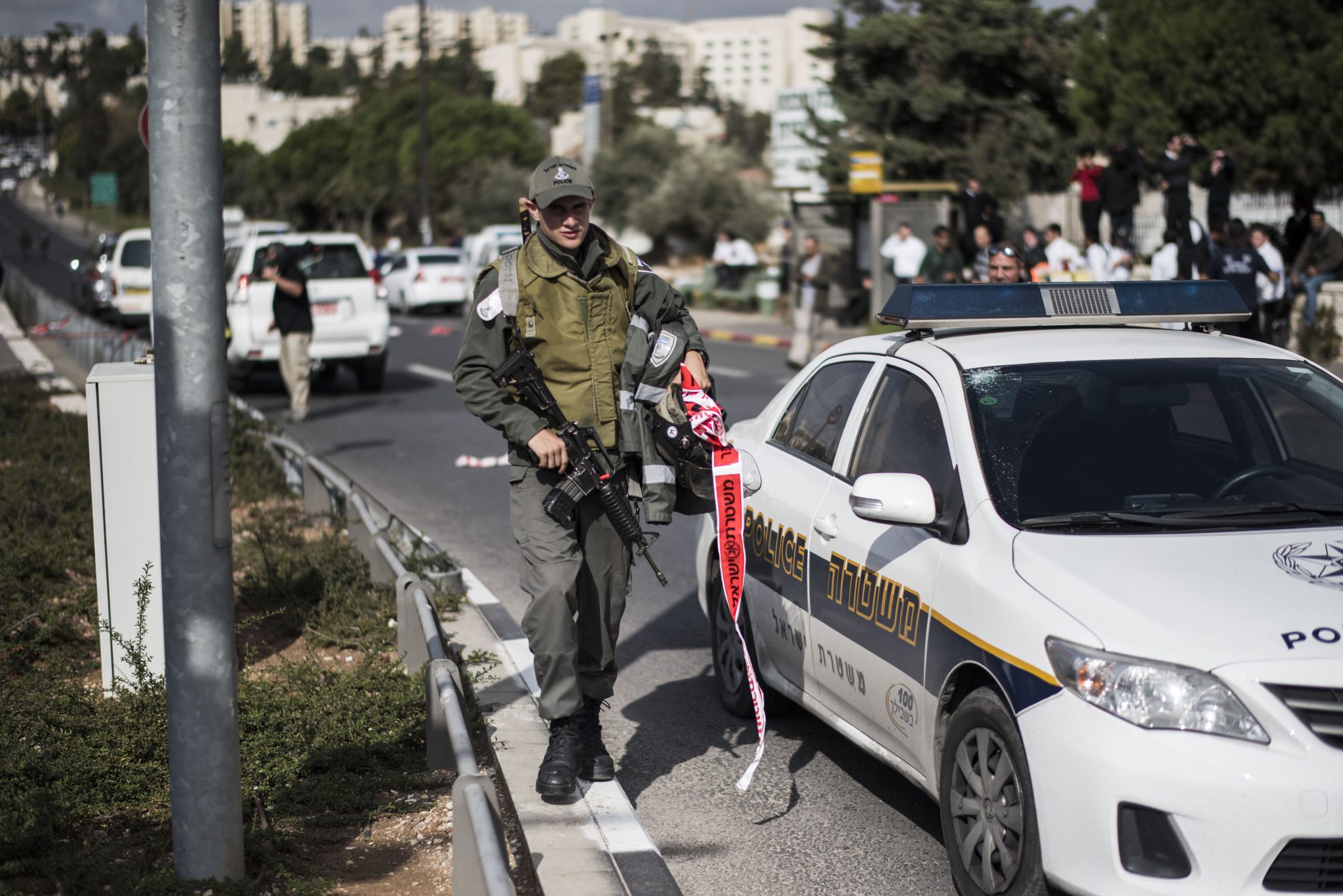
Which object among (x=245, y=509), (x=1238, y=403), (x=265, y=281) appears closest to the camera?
(x=1238, y=403)

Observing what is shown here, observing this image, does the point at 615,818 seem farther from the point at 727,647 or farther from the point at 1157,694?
the point at 1157,694

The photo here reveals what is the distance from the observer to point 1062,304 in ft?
17.0

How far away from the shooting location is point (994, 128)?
113ft

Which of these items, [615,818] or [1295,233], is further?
[1295,233]

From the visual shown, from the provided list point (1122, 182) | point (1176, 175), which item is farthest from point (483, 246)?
point (1176, 175)

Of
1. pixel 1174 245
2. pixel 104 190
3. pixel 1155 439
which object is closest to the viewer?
pixel 1155 439

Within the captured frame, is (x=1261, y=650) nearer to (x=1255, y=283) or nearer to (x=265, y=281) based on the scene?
(x=1255, y=283)

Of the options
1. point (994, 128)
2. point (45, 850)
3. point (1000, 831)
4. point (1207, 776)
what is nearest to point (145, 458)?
point (45, 850)

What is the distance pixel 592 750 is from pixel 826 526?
1093 millimetres

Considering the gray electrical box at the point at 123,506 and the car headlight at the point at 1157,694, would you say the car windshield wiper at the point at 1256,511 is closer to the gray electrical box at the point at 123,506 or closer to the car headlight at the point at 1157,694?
the car headlight at the point at 1157,694

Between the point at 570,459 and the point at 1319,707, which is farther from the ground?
the point at 570,459

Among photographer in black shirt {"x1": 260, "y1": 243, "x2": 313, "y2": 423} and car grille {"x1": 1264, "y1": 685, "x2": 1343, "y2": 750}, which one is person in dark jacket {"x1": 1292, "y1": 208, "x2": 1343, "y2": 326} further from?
car grille {"x1": 1264, "y1": 685, "x2": 1343, "y2": 750}

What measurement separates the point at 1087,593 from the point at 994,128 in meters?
32.4

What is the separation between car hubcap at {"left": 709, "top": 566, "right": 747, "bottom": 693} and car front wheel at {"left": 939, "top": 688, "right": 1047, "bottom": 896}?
1.77 m
